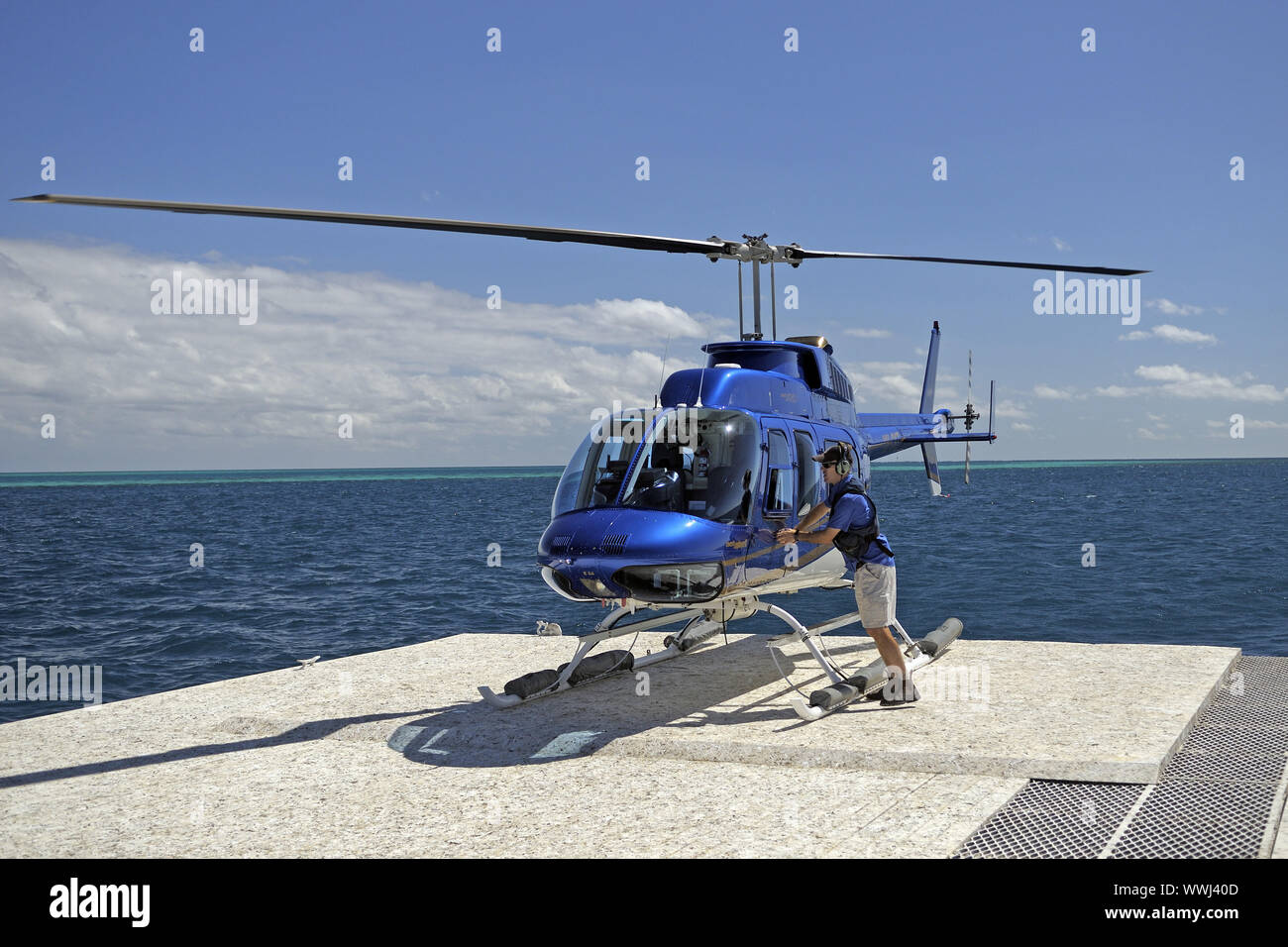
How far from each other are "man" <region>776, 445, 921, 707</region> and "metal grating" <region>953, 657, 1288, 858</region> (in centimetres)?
215

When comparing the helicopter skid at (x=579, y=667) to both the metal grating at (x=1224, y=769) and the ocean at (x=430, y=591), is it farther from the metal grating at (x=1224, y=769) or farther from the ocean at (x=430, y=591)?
the ocean at (x=430, y=591)

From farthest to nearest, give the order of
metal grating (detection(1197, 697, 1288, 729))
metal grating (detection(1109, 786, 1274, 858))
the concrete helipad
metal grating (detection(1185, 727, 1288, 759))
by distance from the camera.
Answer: metal grating (detection(1197, 697, 1288, 729)), metal grating (detection(1185, 727, 1288, 759)), the concrete helipad, metal grating (detection(1109, 786, 1274, 858))

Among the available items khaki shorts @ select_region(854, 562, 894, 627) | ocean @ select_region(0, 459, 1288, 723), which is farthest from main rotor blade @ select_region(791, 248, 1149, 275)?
ocean @ select_region(0, 459, 1288, 723)

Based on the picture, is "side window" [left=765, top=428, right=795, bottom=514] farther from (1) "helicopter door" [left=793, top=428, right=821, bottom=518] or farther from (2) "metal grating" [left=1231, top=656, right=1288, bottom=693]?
(2) "metal grating" [left=1231, top=656, right=1288, bottom=693]

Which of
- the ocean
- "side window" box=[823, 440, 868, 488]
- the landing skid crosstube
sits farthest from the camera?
the ocean

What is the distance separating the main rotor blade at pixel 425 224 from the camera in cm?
631

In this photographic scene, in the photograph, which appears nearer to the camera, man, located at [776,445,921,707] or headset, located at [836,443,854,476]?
man, located at [776,445,921,707]

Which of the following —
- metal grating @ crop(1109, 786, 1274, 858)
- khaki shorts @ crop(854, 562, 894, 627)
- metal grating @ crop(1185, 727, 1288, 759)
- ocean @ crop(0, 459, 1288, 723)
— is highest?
khaki shorts @ crop(854, 562, 894, 627)

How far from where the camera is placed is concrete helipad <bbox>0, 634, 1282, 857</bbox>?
18.7 ft

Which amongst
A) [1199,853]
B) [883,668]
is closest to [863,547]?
[883,668]

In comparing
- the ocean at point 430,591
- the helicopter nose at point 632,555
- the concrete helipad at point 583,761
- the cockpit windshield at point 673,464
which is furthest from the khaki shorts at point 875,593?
the ocean at point 430,591

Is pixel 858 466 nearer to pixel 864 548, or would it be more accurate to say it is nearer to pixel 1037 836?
pixel 864 548

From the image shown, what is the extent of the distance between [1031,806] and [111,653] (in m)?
18.7
